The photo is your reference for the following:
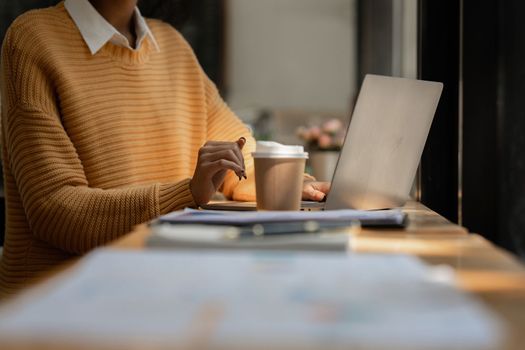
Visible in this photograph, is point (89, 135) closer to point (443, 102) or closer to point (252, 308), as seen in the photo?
point (443, 102)

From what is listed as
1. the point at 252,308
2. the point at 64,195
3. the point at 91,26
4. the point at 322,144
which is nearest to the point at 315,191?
the point at 64,195

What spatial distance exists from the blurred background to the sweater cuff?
2.55ft

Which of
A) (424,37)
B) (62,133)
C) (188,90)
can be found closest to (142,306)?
(62,133)

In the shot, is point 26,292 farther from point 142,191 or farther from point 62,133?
point 62,133

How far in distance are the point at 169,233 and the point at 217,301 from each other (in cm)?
31

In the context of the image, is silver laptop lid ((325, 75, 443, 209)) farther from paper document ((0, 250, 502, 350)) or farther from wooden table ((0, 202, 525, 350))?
paper document ((0, 250, 502, 350))

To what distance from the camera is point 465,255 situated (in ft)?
2.43

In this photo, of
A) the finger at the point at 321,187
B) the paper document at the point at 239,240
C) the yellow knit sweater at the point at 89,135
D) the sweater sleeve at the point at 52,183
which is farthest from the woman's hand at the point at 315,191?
the paper document at the point at 239,240

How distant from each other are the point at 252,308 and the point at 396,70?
3.32 metres

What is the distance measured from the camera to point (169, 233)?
2.56 ft

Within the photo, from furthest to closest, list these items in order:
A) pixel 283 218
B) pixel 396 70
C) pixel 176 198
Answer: pixel 396 70 → pixel 176 198 → pixel 283 218

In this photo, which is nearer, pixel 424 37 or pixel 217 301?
pixel 217 301

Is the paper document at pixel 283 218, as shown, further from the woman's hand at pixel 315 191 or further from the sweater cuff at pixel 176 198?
the woman's hand at pixel 315 191

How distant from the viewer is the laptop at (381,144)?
1152 millimetres
